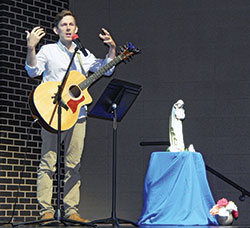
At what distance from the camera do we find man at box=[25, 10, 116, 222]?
495cm

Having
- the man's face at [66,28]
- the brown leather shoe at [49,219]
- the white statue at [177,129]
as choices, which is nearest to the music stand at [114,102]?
the brown leather shoe at [49,219]

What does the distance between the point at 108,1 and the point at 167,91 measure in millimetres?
1274

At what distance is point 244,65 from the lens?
22.2 ft

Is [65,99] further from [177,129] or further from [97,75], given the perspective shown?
[177,129]

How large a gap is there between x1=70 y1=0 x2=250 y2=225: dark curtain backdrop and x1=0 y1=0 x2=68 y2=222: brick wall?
0.75 meters

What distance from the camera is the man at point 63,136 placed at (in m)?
4.95

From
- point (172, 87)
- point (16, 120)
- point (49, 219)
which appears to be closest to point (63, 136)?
point (49, 219)

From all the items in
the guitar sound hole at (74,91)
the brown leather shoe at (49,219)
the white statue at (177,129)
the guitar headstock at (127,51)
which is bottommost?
the brown leather shoe at (49,219)

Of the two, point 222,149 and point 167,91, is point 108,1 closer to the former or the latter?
point 167,91

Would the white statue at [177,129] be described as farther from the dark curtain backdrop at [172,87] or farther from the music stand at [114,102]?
the dark curtain backdrop at [172,87]

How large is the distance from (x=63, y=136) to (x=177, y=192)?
3.74 feet

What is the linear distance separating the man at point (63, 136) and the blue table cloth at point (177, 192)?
749 millimetres

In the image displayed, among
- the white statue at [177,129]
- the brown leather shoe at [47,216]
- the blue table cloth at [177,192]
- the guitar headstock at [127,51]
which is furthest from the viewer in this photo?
the white statue at [177,129]

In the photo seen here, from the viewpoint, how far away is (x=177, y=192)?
5.39 m
